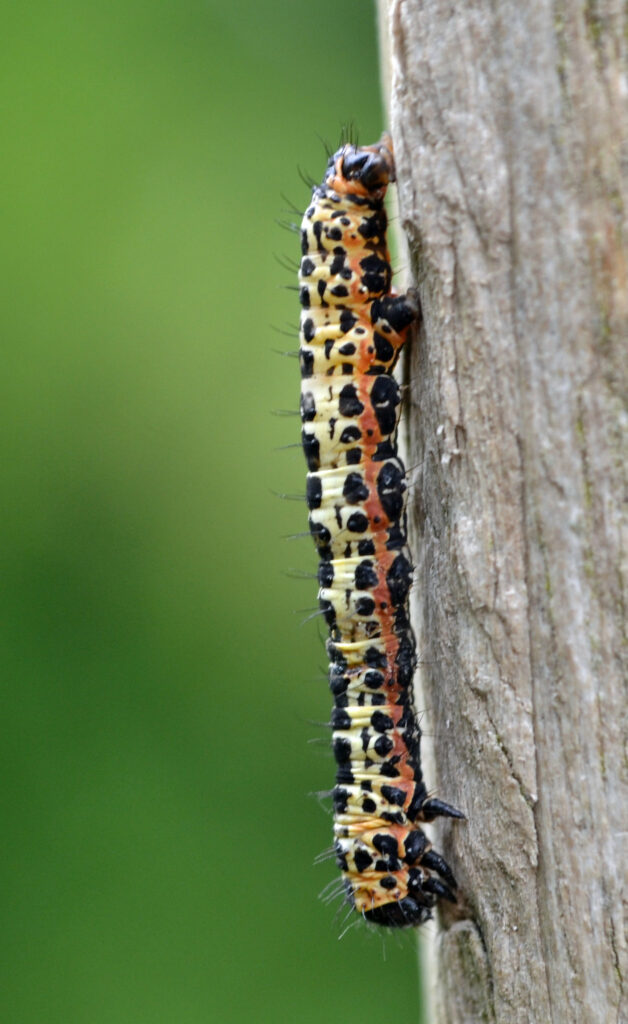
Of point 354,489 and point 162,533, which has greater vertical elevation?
point 162,533

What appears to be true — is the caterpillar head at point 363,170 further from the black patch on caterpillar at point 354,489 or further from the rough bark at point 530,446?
the black patch on caterpillar at point 354,489

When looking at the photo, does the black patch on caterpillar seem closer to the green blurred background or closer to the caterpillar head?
the caterpillar head

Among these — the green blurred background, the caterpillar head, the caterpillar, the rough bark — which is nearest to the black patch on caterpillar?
the caterpillar

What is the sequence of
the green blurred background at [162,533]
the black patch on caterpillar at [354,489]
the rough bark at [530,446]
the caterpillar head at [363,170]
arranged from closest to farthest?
the rough bark at [530,446] < the caterpillar head at [363,170] < the black patch on caterpillar at [354,489] < the green blurred background at [162,533]

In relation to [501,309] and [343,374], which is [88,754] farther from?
[501,309]

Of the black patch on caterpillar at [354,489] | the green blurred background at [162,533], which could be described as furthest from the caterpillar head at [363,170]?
the green blurred background at [162,533]

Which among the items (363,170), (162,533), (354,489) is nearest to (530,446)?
(354,489)

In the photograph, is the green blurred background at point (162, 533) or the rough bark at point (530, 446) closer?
the rough bark at point (530, 446)

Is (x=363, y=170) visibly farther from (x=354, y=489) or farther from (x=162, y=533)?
(x=162, y=533)
